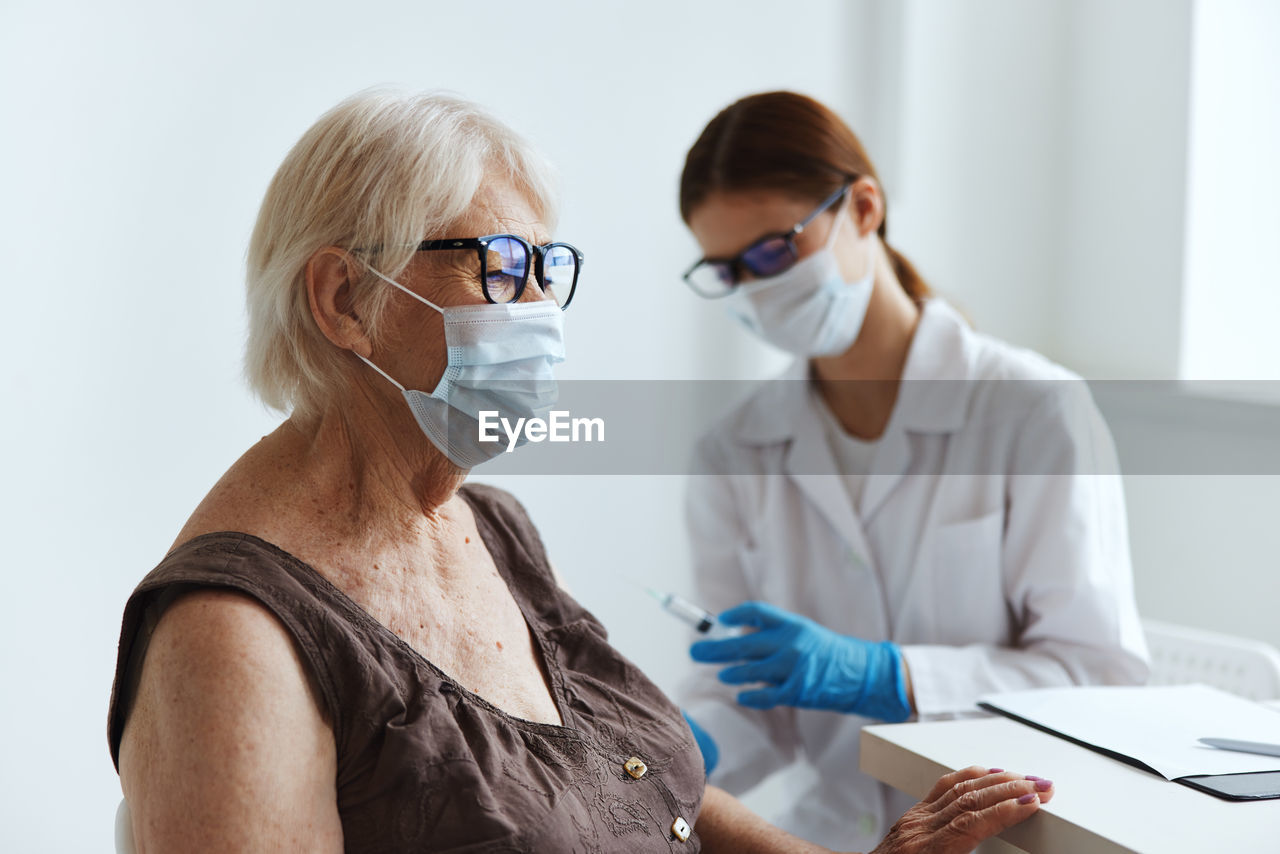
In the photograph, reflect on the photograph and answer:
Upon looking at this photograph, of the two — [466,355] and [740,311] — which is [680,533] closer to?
[740,311]

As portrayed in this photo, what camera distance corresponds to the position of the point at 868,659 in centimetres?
164

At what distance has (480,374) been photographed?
1137 millimetres

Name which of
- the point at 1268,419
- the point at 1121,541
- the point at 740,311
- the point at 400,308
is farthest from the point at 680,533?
the point at 400,308

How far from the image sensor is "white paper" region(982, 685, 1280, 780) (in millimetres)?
1125

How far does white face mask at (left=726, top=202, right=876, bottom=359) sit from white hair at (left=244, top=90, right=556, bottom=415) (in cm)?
72

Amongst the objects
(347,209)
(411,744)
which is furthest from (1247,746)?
(347,209)

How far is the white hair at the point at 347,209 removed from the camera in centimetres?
109

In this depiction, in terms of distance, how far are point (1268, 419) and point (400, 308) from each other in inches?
70.8

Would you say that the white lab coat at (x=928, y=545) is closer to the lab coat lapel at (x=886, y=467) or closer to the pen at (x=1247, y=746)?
the lab coat lapel at (x=886, y=467)

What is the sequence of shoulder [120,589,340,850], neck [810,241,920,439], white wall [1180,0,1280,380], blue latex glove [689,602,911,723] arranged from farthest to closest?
white wall [1180,0,1280,380], neck [810,241,920,439], blue latex glove [689,602,911,723], shoulder [120,589,340,850]

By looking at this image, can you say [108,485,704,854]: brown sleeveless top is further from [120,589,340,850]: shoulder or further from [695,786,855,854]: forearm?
[695,786,855,854]: forearm

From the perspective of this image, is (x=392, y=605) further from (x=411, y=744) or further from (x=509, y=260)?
(x=509, y=260)

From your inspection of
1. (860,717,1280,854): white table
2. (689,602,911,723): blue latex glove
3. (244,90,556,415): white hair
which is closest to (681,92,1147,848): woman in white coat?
(689,602,911,723): blue latex glove

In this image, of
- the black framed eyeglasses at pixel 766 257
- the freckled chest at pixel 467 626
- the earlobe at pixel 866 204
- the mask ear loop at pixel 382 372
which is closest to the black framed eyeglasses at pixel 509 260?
the mask ear loop at pixel 382 372
